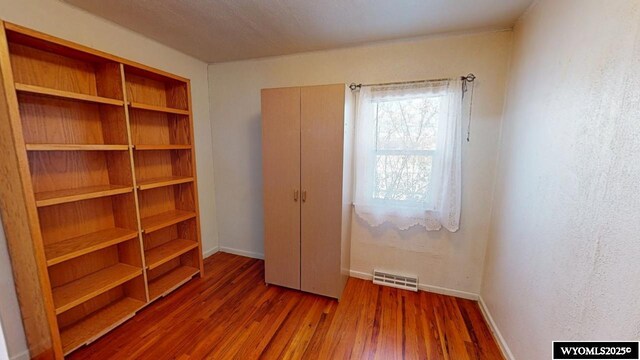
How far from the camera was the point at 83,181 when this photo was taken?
172cm

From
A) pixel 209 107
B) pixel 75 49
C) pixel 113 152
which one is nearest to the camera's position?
pixel 75 49

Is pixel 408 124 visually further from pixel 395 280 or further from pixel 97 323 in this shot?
pixel 97 323

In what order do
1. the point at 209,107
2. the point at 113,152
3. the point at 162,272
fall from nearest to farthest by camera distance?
the point at 113,152
the point at 162,272
the point at 209,107

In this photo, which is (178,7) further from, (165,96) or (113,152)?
(113,152)

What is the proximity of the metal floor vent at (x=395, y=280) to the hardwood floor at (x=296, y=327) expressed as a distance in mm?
63

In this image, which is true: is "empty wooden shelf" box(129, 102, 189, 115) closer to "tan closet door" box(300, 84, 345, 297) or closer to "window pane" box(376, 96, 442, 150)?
"tan closet door" box(300, 84, 345, 297)

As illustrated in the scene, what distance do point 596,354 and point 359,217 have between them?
5.37ft

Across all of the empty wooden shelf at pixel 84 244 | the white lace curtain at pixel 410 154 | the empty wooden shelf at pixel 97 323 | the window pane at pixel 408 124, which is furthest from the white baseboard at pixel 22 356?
the window pane at pixel 408 124

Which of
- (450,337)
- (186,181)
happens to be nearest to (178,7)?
(186,181)

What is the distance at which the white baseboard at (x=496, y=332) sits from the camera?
1529mm

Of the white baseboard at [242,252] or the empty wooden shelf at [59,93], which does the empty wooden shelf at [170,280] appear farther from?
the empty wooden shelf at [59,93]

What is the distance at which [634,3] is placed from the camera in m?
0.84

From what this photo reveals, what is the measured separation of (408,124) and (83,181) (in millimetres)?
2623

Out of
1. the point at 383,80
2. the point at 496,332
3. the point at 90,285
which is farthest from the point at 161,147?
the point at 496,332
